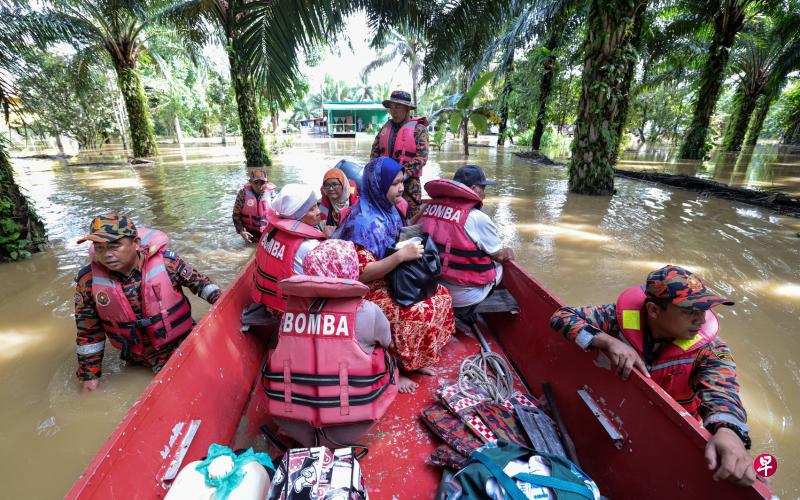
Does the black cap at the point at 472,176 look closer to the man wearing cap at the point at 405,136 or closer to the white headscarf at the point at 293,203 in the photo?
the white headscarf at the point at 293,203

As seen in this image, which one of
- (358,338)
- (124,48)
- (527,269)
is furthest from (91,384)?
(124,48)

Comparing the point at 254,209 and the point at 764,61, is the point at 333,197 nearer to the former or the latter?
the point at 254,209

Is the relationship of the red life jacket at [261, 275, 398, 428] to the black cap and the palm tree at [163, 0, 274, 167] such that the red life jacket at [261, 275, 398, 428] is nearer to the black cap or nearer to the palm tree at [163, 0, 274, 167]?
the black cap

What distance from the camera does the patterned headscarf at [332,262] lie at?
1.65 m

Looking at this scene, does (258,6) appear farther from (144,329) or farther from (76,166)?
(76,166)

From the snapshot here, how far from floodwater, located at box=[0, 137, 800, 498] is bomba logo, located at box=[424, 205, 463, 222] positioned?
1.85 m

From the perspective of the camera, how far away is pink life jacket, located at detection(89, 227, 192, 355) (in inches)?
82.0

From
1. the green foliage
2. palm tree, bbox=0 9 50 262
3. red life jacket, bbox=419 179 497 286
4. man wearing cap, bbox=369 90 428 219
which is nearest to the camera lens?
red life jacket, bbox=419 179 497 286

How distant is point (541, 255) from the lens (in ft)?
15.8

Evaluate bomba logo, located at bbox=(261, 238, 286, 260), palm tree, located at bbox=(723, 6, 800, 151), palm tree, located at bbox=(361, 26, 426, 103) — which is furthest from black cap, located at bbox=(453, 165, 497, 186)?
palm tree, located at bbox=(361, 26, 426, 103)

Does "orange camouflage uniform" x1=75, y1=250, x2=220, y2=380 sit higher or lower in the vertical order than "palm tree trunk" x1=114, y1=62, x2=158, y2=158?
lower

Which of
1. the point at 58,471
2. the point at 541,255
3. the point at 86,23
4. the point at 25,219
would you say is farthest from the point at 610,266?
the point at 86,23

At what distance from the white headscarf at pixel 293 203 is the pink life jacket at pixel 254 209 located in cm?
257

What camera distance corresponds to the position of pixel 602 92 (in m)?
7.07
